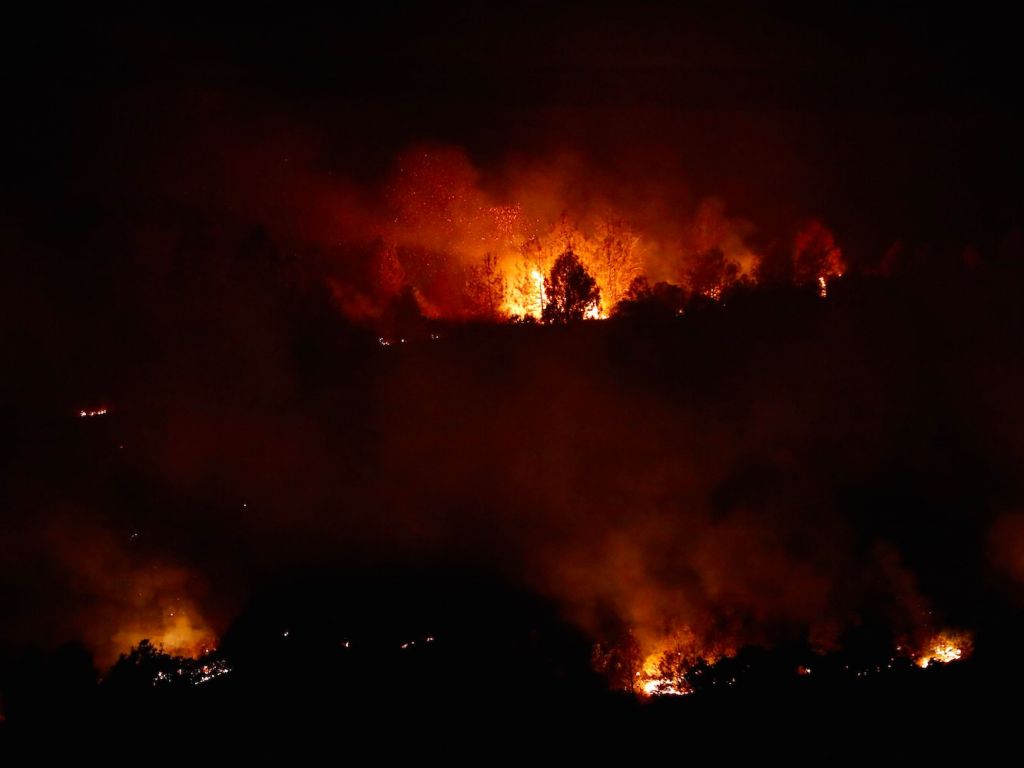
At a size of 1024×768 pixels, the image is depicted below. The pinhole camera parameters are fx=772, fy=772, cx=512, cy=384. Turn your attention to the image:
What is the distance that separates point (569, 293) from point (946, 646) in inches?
510

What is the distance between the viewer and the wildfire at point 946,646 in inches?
403

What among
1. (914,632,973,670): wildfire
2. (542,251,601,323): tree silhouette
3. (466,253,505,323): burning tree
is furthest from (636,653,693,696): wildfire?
(466,253,505,323): burning tree

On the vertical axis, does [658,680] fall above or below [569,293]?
below

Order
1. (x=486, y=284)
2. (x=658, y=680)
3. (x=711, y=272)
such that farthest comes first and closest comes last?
(x=486, y=284) < (x=711, y=272) < (x=658, y=680)

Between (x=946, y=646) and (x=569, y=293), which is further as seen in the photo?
(x=569, y=293)

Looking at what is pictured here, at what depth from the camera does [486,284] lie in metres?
23.1

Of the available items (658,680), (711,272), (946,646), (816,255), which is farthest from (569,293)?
(946,646)

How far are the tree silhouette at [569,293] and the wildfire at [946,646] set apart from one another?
11662mm

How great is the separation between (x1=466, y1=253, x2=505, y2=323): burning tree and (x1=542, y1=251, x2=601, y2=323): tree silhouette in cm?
156

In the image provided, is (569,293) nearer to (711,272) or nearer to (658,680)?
(711,272)

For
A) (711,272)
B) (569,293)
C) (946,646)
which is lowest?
(946,646)

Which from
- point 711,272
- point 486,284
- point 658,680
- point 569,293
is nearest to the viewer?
point 658,680

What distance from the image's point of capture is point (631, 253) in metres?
22.9

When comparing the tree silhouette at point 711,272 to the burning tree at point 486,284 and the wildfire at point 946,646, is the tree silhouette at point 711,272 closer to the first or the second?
the burning tree at point 486,284
